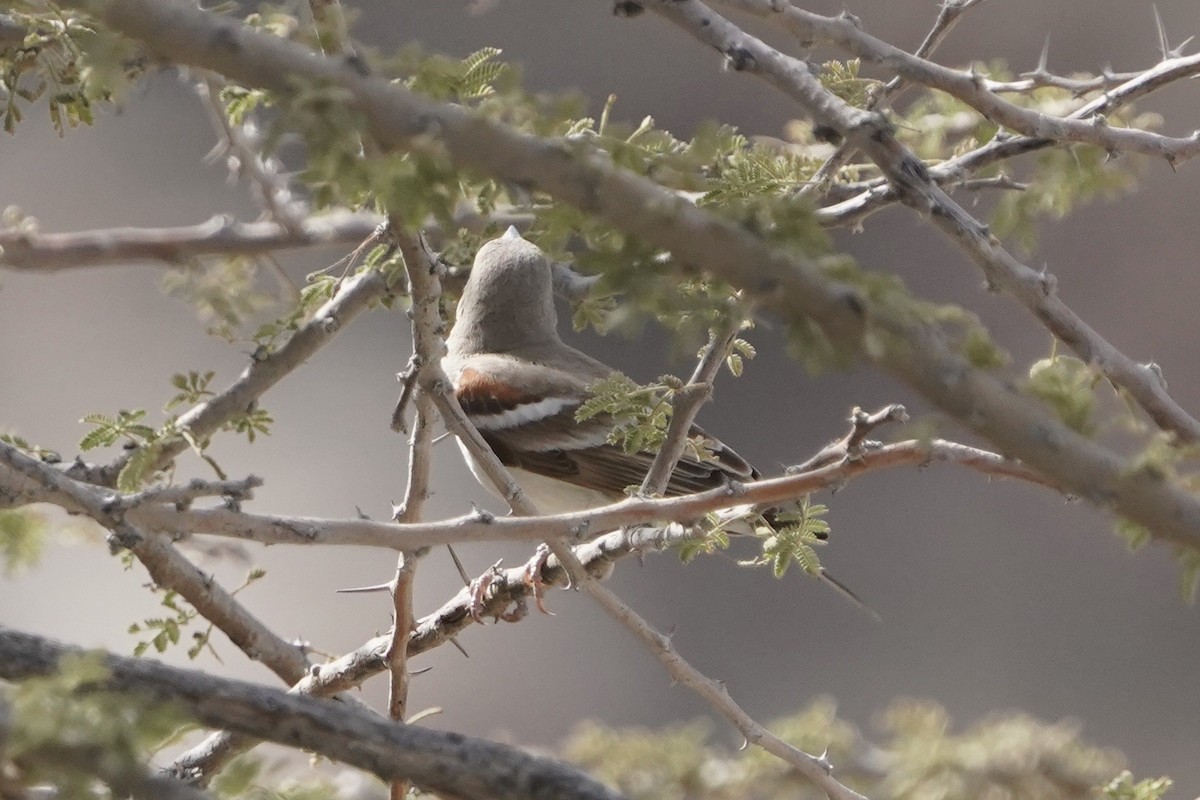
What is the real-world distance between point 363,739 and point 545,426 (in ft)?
8.40

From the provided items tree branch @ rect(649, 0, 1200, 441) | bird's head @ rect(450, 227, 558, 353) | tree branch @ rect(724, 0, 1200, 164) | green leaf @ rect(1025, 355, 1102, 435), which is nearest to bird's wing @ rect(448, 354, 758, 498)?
bird's head @ rect(450, 227, 558, 353)

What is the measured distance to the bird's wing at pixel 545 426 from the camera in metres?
3.88

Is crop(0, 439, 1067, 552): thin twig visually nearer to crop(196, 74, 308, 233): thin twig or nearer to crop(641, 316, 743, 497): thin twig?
crop(641, 316, 743, 497): thin twig

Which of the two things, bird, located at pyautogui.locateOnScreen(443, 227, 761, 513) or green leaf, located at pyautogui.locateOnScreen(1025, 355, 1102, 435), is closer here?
green leaf, located at pyautogui.locateOnScreen(1025, 355, 1102, 435)

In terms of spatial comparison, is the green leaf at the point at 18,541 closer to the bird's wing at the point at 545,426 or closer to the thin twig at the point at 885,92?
the thin twig at the point at 885,92

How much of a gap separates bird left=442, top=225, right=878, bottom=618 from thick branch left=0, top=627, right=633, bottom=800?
2.32m

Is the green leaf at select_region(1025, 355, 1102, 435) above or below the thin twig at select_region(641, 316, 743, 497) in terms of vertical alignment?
below

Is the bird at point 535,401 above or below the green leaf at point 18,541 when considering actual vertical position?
above

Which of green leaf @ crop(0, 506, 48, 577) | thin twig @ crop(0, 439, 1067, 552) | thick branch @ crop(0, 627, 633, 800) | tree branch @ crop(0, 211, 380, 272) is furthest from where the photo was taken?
tree branch @ crop(0, 211, 380, 272)

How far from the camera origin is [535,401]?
393cm

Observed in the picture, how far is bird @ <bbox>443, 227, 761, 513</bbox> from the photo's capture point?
385 cm

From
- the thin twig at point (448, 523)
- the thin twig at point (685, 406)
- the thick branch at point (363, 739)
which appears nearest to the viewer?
the thick branch at point (363, 739)

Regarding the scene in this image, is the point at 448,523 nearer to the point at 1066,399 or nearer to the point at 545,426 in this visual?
the point at 1066,399

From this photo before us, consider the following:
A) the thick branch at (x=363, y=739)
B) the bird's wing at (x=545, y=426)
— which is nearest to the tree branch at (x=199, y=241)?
the bird's wing at (x=545, y=426)
